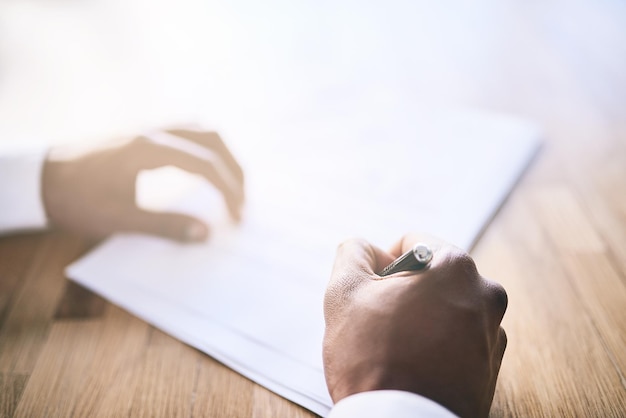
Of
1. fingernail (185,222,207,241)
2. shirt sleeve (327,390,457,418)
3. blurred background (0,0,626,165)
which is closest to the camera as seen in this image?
shirt sleeve (327,390,457,418)

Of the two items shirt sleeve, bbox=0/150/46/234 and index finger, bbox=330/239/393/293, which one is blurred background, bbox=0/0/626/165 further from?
index finger, bbox=330/239/393/293

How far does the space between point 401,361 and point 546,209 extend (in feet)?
1.06

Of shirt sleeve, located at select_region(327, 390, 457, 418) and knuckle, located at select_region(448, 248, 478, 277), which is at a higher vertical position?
knuckle, located at select_region(448, 248, 478, 277)

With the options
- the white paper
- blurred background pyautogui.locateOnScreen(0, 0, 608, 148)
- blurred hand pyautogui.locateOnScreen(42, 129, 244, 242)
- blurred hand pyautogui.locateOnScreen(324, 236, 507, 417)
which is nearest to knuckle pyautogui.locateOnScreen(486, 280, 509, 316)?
blurred hand pyautogui.locateOnScreen(324, 236, 507, 417)

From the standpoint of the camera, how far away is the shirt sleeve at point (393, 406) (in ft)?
0.80

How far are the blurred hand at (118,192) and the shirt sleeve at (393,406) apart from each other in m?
0.28

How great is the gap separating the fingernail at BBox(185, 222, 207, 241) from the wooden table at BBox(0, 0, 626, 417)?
4.1 inches

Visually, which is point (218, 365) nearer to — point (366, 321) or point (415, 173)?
point (366, 321)

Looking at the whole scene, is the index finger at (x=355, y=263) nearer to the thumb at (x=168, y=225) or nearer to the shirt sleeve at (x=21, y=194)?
the thumb at (x=168, y=225)

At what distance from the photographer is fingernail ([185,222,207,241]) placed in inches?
18.8

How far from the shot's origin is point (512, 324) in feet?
1.23

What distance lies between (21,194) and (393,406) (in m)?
0.47

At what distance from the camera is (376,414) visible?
246 mm

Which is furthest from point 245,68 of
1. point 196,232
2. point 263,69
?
point 196,232
